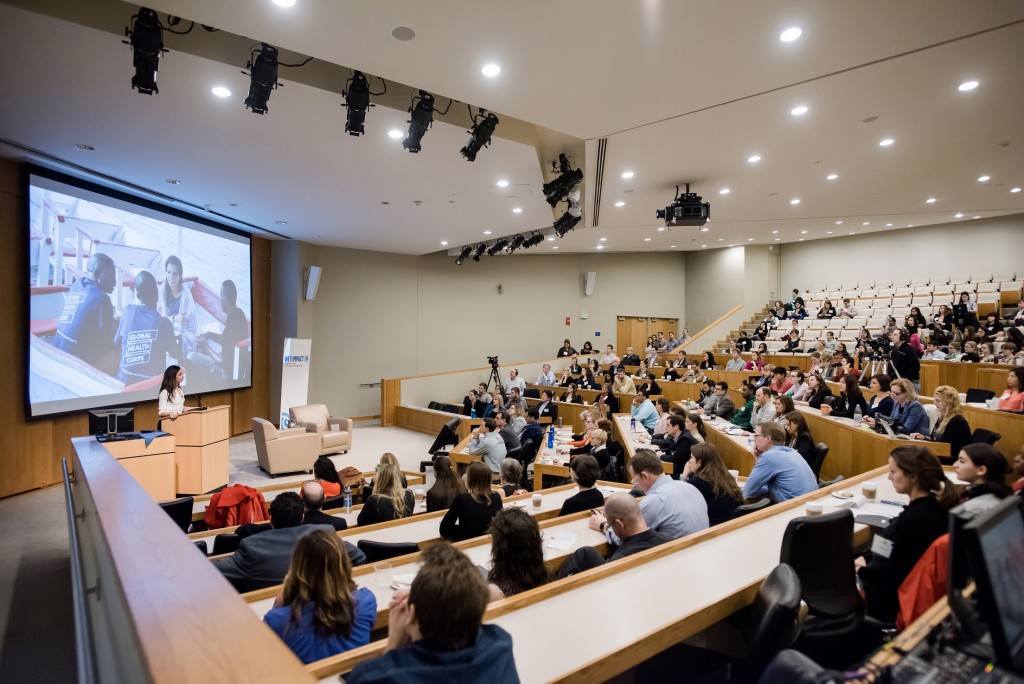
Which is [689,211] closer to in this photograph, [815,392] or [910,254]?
[815,392]

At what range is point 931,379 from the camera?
8.52 m

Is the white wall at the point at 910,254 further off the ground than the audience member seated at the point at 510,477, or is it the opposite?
the white wall at the point at 910,254

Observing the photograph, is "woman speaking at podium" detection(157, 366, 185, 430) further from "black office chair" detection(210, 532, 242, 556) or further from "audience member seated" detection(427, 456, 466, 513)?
"audience member seated" detection(427, 456, 466, 513)

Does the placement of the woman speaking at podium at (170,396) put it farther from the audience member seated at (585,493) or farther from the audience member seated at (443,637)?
the audience member seated at (443,637)

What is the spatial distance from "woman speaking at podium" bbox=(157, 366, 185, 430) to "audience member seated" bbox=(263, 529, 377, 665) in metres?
5.31

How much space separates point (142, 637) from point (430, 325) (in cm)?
1301

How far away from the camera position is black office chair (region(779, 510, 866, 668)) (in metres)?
2.14

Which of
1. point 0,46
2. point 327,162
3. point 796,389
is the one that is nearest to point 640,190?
point 796,389

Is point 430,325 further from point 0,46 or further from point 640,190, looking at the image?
point 0,46

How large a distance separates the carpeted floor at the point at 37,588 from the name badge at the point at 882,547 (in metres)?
2.74

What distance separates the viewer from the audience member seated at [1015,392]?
5387 millimetres

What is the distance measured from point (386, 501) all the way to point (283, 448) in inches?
183

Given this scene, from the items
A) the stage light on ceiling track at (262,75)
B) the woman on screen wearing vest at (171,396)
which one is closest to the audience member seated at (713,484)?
the stage light on ceiling track at (262,75)

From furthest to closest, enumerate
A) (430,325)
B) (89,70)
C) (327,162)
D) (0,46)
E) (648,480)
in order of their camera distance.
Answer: (430,325) → (327,162) → (89,70) → (0,46) → (648,480)
